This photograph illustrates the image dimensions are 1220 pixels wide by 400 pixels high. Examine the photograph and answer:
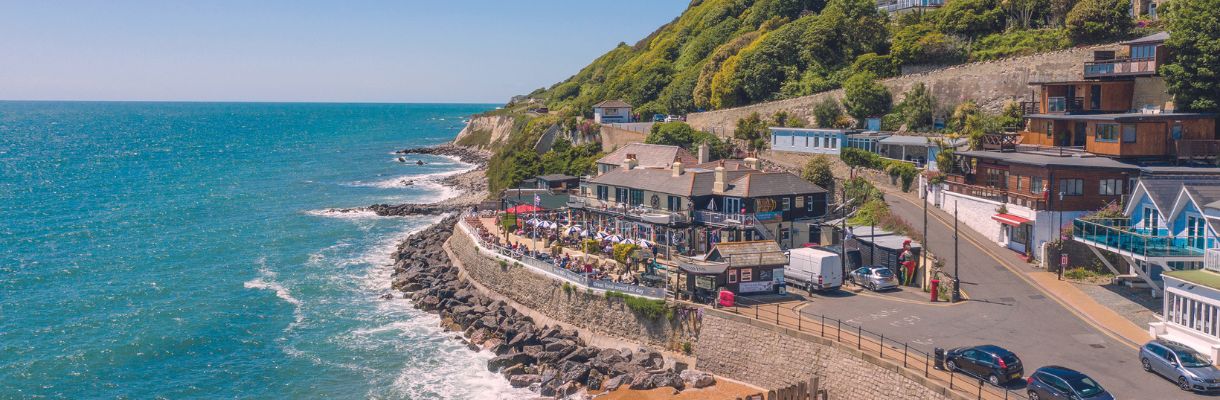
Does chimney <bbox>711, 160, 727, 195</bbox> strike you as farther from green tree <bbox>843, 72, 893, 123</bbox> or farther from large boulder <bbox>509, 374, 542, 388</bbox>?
green tree <bbox>843, 72, 893, 123</bbox>

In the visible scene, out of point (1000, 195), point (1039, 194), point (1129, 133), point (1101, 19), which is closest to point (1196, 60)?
point (1129, 133)

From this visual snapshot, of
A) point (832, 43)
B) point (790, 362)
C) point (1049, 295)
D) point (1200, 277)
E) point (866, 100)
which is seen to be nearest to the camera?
point (1200, 277)

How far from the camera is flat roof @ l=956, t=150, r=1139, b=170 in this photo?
4047 centimetres

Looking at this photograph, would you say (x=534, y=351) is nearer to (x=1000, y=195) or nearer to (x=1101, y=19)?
(x=1000, y=195)

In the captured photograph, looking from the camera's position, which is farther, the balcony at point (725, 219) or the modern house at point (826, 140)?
the modern house at point (826, 140)

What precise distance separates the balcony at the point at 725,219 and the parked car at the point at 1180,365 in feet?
64.8

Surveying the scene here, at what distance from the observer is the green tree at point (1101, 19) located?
2235 inches

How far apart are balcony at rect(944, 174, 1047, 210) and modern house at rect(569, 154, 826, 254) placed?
26.1 feet

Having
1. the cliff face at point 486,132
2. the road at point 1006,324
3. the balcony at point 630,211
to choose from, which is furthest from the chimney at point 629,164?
the cliff face at point 486,132

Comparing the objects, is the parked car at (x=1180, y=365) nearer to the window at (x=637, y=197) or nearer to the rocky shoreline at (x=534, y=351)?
the rocky shoreline at (x=534, y=351)

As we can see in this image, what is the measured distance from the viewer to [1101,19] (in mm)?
57250

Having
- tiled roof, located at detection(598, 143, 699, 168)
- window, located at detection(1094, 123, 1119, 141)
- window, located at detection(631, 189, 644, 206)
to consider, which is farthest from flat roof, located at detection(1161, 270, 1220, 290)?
tiled roof, located at detection(598, 143, 699, 168)

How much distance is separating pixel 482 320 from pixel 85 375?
18205 mm

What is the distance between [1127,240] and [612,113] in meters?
63.0
